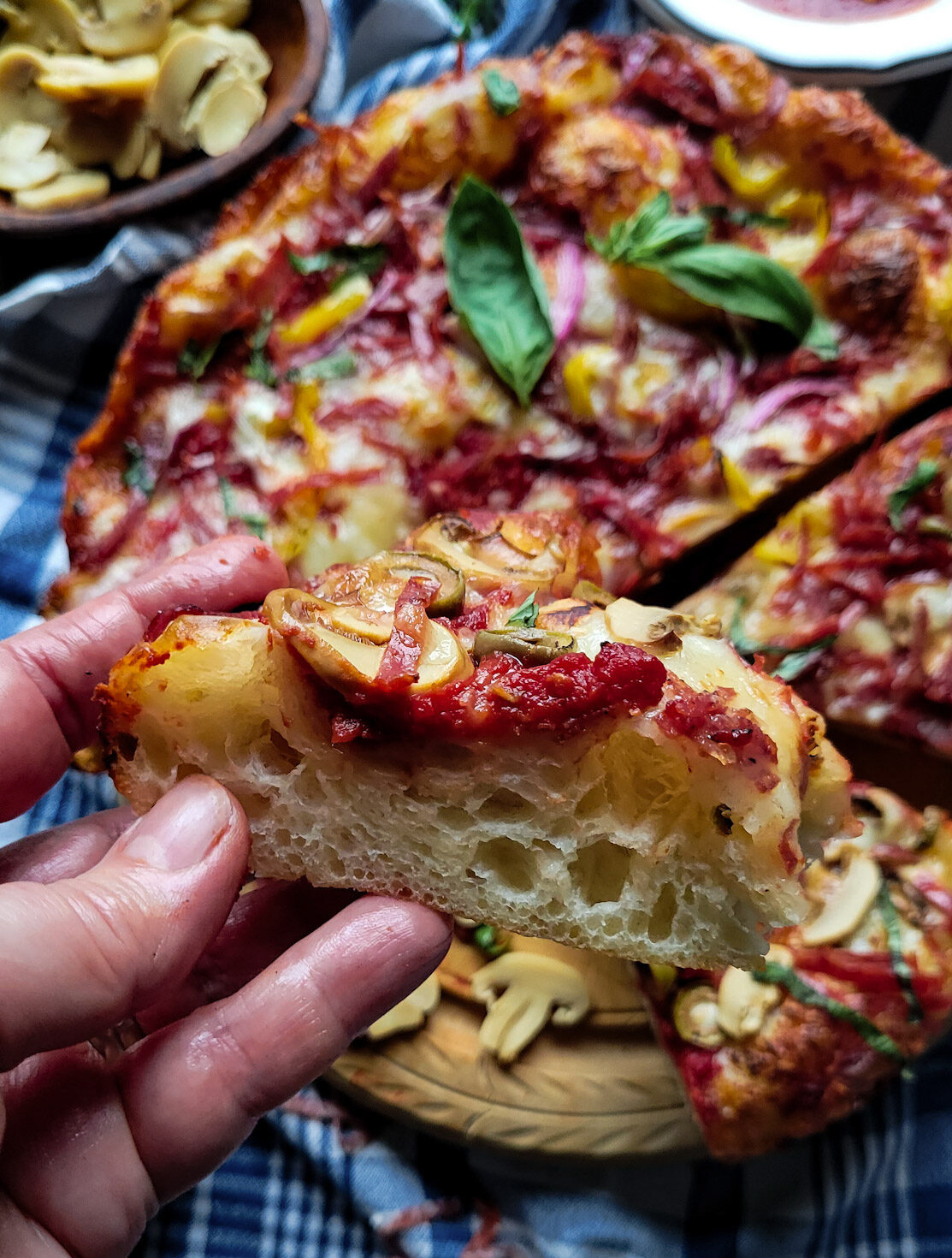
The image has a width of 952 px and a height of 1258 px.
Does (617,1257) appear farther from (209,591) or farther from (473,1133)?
(209,591)

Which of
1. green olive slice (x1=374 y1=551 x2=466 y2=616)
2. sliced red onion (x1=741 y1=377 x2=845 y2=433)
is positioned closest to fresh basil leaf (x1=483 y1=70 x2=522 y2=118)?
sliced red onion (x1=741 y1=377 x2=845 y2=433)

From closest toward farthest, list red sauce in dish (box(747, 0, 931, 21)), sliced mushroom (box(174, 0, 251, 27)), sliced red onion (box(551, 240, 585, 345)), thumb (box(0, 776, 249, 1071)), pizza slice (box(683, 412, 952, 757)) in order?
thumb (box(0, 776, 249, 1071)) → pizza slice (box(683, 412, 952, 757)) → sliced red onion (box(551, 240, 585, 345)) → red sauce in dish (box(747, 0, 931, 21)) → sliced mushroom (box(174, 0, 251, 27))

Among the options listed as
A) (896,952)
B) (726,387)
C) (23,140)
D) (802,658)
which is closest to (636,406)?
(726,387)

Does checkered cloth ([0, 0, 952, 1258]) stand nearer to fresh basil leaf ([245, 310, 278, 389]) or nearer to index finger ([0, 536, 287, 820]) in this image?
index finger ([0, 536, 287, 820])

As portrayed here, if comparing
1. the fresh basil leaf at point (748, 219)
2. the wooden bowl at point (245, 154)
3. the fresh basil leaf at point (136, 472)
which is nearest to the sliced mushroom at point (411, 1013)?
the fresh basil leaf at point (136, 472)

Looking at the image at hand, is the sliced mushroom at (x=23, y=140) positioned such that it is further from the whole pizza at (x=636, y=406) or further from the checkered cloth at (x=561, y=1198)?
the checkered cloth at (x=561, y=1198)

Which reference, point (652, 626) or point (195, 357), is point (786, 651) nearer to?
point (652, 626)

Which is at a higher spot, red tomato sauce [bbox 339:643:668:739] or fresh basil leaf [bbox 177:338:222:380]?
red tomato sauce [bbox 339:643:668:739]

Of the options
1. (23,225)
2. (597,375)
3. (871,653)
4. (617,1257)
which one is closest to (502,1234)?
(617,1257)
